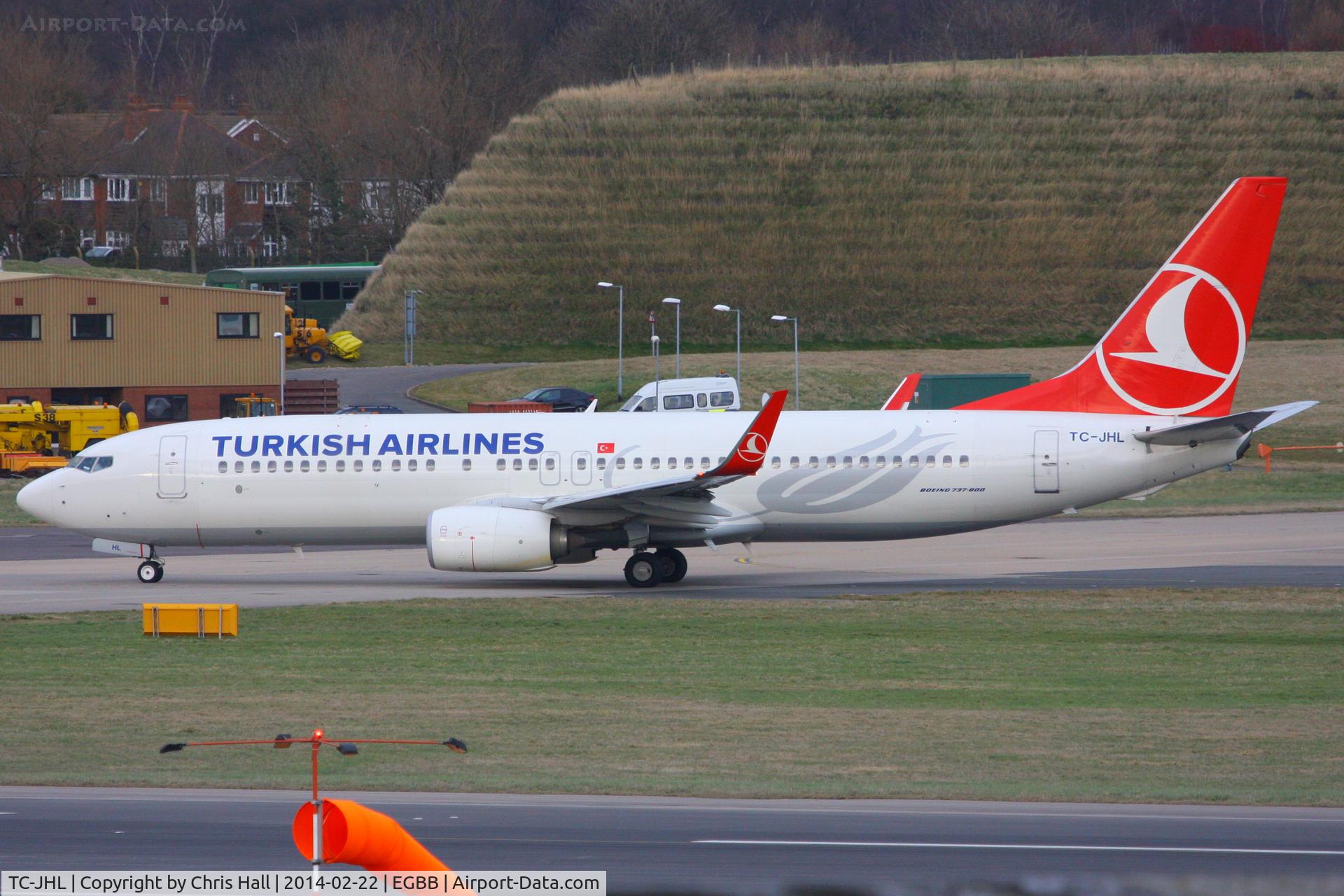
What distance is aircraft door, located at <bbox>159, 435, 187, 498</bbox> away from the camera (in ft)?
91.4

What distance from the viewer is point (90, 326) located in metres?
61.4

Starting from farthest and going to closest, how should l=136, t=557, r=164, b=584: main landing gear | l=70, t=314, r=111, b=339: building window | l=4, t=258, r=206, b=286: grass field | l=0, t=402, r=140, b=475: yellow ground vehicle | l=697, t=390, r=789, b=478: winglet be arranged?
l=4, t=258, r=206, b=286: grass field → l=70, t=314, r=111, b=339: building window → l=0, t=402, r=140, b=475: yellow ground vehicle → l=136, t=557, r=164, b=584: main landing gear → l=697, t=390, r=789, b=478: winglet

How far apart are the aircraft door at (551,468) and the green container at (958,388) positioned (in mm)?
28509

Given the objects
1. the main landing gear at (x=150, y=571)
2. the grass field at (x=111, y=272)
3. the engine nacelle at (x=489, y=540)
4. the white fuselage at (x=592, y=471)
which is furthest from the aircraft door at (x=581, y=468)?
the grass field at (x=111, y=272)

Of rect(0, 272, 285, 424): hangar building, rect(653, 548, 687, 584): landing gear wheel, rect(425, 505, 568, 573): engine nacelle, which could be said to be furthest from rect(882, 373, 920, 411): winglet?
rect(0, 272, 285, 424): hangar building

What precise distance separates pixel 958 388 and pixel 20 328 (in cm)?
3710

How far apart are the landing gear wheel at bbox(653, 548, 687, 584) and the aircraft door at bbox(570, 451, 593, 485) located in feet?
6.17

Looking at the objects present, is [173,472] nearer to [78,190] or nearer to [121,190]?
[121,190]

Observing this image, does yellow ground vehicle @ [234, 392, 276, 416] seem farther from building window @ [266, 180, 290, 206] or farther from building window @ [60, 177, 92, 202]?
building window @ [60, 177, 92, 202]

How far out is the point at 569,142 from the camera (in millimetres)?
99938

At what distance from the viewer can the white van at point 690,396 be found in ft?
176

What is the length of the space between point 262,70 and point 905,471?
450 ft

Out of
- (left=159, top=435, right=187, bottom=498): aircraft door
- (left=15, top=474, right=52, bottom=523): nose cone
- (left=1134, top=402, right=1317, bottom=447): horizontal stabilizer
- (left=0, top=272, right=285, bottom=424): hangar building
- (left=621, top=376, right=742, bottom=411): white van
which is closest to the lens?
(left=1134, top=402, right=1317, bottom=447): horizontal stabilizer

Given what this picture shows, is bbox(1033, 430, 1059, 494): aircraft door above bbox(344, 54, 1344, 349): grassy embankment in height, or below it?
below
